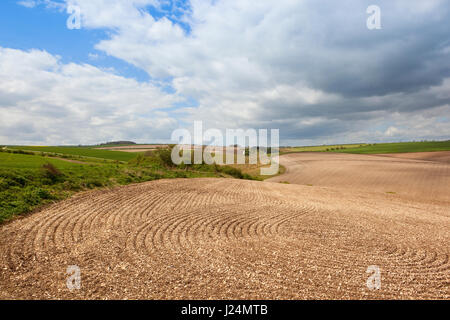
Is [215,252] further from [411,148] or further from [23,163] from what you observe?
[411,148]

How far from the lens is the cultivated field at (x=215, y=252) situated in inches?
268

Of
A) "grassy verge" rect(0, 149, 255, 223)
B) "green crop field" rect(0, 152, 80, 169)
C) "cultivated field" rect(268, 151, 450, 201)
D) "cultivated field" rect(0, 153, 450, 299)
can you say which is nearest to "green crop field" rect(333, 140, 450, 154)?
"cultivated field" rect(268, 151, 450, 201)

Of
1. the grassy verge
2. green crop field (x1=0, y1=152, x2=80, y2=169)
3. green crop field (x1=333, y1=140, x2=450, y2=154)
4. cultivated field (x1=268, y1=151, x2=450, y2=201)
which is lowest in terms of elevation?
cultivated field (x1=268, y1=151, x2=450, y2=201)

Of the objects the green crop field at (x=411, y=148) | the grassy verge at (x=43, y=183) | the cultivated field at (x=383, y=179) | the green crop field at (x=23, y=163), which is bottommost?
the cultivated field at (x=383, y=179)

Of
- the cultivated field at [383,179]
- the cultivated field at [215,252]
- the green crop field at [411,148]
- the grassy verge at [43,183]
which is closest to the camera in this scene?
the cultivated field at [215,252]

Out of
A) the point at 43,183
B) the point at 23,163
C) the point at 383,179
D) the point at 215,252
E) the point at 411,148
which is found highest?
the point at 411,148

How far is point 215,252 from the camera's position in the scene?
30.0ft

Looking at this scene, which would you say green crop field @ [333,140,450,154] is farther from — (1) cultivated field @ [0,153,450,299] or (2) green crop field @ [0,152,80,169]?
(2) green crop field @ [0,152,80,169]

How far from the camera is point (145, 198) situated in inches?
702

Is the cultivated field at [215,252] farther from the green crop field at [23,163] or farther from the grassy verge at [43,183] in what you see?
the green crop field at [23,163]

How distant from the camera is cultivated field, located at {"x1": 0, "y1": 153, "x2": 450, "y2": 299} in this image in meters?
6.80

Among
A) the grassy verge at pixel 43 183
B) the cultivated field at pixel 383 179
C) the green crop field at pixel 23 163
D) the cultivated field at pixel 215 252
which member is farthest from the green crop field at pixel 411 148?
the green crop field at pixel 23 163

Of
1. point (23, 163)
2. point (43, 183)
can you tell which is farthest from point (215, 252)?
point (23, 163)
